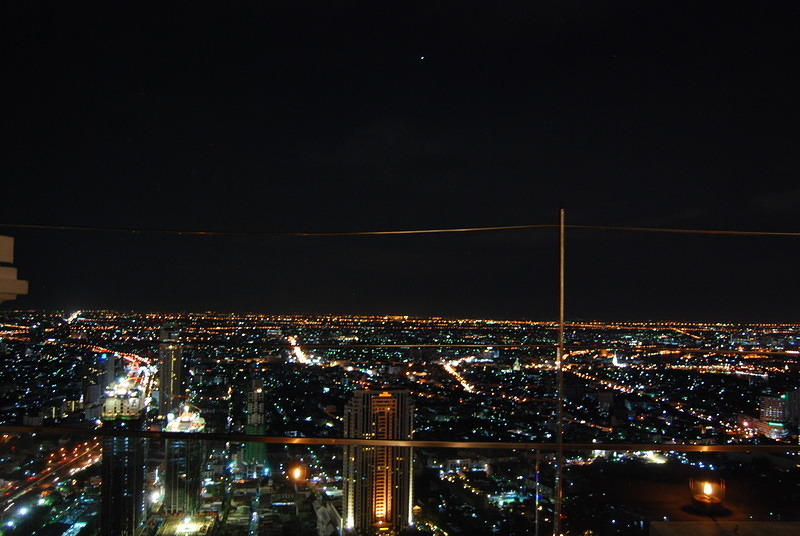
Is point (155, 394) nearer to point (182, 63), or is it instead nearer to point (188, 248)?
point (188, 248)

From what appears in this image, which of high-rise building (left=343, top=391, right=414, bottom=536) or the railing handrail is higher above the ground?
the railing handrail

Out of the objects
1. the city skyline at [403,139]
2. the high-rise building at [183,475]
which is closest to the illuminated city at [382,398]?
the high-rise building at [183,475]

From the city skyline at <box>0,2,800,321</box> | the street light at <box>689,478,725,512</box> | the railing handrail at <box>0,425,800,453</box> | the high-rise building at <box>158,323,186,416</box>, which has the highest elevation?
the city skyline at <box>0,2,800,321</box>

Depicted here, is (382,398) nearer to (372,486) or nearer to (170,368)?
(372,486)

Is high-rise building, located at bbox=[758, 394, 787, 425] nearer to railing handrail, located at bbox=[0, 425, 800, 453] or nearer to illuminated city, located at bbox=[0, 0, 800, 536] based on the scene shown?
illuminated city, located at bbox=[0, 0, 800, 536]

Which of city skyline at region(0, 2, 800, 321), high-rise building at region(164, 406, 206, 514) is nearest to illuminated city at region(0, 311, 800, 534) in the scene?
high-rise building at region(164, 406, 206, 514)

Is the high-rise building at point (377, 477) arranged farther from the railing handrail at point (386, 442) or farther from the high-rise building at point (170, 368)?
the high-rise building at point (170, 368)

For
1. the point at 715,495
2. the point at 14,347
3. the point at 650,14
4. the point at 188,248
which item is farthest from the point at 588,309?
the point at 14,347

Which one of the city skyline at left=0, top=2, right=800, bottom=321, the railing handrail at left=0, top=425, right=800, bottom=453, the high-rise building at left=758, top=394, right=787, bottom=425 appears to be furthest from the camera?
the city skyline at left=0, top=2, right=800, bottom=321
